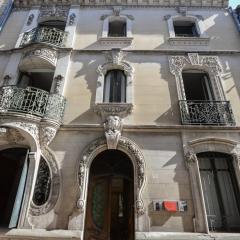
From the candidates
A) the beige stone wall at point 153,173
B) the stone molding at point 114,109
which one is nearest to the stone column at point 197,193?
the beige stone wall at point 153,173

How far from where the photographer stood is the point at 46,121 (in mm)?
6062

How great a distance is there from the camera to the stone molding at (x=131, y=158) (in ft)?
17.6

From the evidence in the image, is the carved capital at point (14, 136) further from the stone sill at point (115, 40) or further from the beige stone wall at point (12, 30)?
the stone sill at point (115, 40)

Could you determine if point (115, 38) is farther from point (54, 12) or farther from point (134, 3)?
point (54, 12)

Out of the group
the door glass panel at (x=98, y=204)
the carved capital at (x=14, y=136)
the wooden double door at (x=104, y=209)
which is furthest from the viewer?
the carved capital at (x=14, y=136)

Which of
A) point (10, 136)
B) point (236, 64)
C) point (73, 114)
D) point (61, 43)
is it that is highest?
point (61, 43)

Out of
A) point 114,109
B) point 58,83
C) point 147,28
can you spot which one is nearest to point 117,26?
point 147,28

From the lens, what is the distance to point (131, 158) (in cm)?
603

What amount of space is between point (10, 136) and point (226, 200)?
6.53 m

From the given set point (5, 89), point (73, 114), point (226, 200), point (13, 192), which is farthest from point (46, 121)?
point (226, 200)

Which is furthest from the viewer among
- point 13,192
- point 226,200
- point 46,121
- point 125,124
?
point 13,192

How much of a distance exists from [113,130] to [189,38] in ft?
18.5

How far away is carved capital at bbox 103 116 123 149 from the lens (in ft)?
20.1

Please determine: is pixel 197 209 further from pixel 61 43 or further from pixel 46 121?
pixel 61 43
